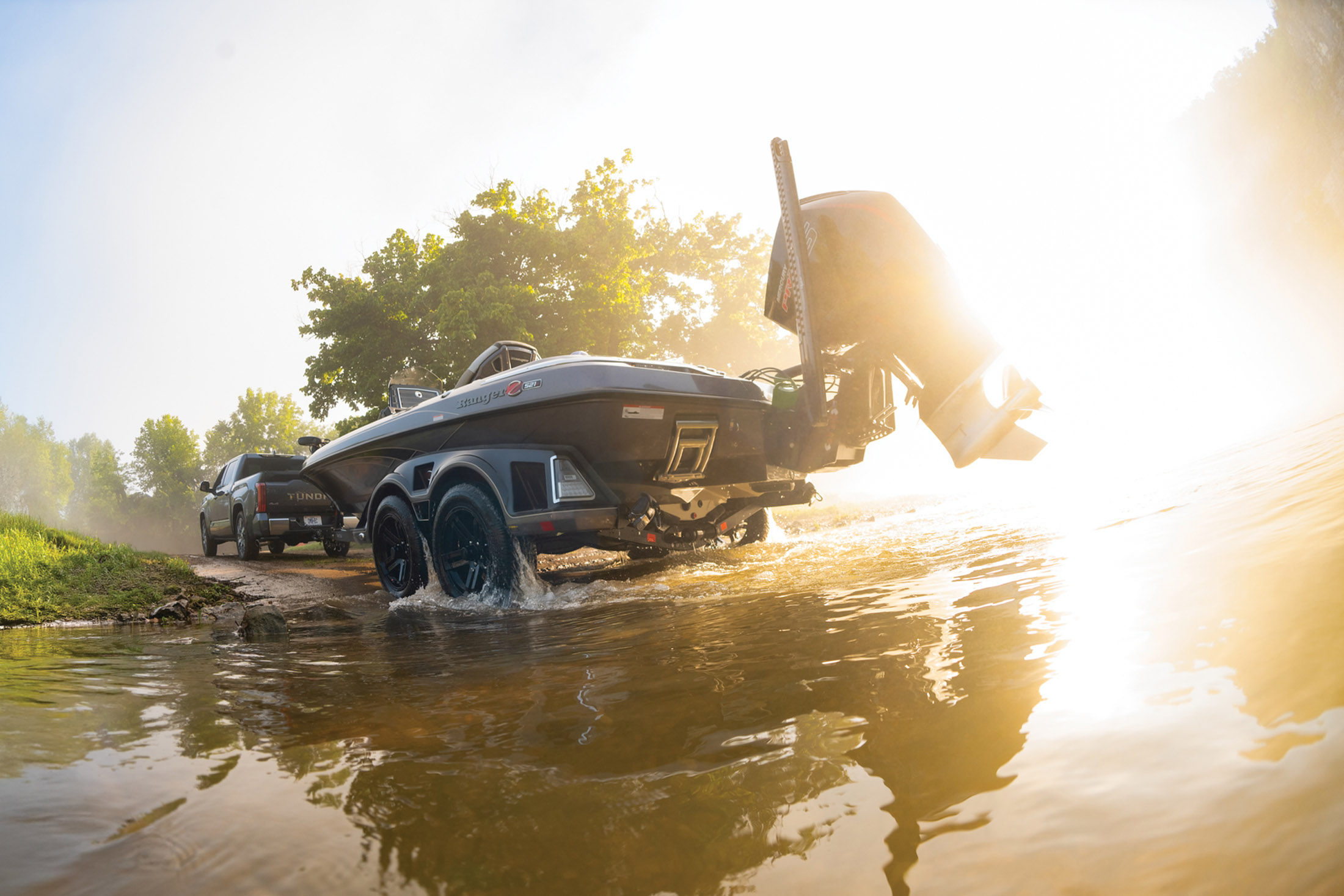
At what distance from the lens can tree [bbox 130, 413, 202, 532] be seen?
2280 inches

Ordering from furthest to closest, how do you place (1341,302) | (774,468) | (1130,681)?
(1341,302), (774,468), (1130,681)

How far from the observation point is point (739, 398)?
16.9 feet

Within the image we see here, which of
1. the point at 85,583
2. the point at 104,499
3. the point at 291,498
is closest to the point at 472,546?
the point at 85,583

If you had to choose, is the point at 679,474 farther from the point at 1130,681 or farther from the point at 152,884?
the point at 152,884

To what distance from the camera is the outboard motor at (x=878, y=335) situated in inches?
174

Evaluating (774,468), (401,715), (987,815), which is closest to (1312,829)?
(987,815)

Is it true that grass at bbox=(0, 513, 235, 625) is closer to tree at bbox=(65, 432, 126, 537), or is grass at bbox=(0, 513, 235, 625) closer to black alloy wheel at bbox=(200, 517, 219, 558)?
black alloy wheel at bbox=(200, 517, 219, 558)

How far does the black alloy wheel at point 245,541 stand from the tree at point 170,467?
55.3 m

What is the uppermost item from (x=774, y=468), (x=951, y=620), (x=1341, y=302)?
(x=1341, y=302)

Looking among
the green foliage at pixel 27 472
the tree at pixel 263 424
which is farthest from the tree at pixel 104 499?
the tree at pixel 263 424

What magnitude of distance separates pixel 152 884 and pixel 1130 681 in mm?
1845

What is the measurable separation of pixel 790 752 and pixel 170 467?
69937mm

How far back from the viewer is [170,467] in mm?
57906

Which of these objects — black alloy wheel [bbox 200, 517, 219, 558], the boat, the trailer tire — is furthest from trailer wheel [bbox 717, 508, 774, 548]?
black alloy wheel [bbox 200, 517, 219, 558]
